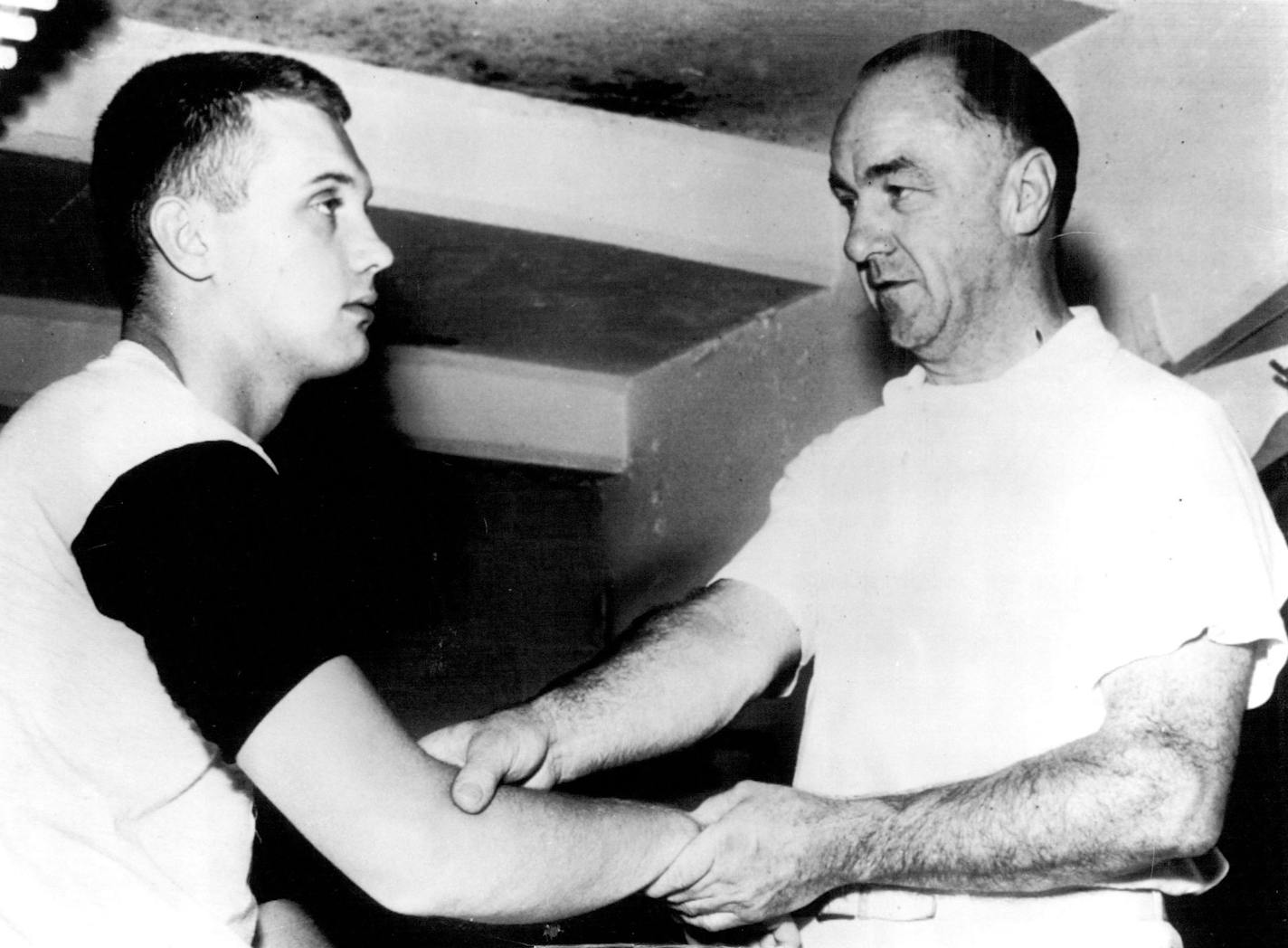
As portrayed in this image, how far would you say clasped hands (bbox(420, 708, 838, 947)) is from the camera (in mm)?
1757

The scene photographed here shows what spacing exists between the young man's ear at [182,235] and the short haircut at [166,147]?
0.04 feet

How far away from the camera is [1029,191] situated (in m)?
2.14

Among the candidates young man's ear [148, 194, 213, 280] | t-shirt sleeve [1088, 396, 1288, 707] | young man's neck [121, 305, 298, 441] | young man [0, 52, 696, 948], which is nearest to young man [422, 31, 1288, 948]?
t-shirt sleeve [1088, 396, 1288, 707]

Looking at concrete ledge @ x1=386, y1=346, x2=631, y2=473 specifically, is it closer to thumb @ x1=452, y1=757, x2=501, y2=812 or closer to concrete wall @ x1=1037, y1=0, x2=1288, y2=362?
concrete wall @ x1=1037, y1=0, x2=1288, y2=362

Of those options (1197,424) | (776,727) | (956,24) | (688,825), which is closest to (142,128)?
(688,825)

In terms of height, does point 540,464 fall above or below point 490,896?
below

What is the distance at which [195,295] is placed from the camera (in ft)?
5.48

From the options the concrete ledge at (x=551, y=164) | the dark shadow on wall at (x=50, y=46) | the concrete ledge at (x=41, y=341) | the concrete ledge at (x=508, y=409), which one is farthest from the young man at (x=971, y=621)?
the concrete ledge at (x=41, y=341)

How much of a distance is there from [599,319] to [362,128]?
3.51ft

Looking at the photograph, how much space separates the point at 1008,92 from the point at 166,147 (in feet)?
3.96

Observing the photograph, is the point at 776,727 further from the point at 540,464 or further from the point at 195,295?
the point at 195,295

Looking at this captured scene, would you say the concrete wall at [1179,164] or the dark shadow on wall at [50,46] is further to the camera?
the dark shadow on wall at [50,46]

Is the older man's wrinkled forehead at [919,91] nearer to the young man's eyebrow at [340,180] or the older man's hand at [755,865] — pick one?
the young man's eyebrow at [340,180]

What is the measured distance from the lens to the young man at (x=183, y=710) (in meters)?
1.36
